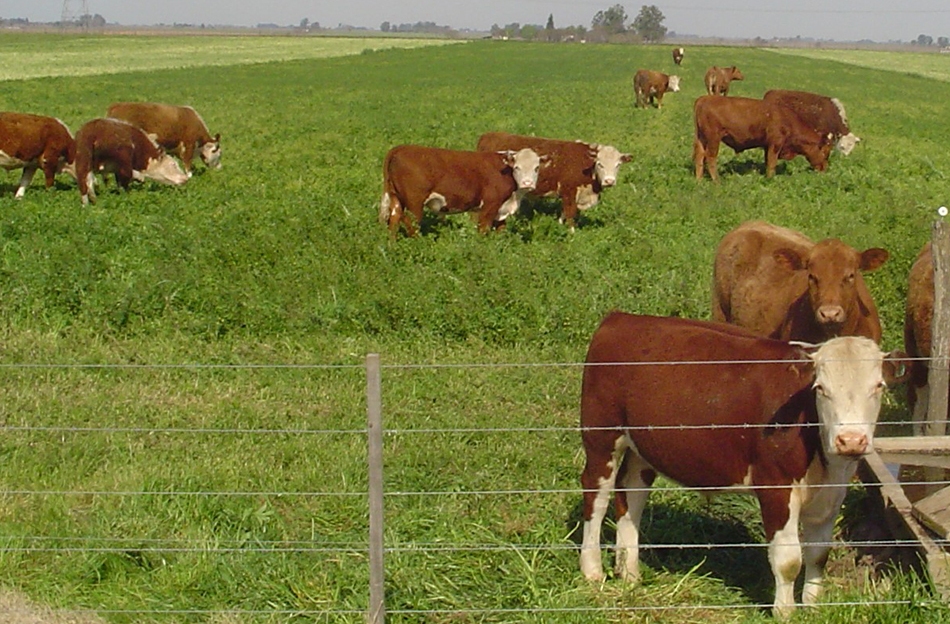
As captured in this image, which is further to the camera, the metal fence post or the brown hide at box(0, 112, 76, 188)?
the brown hide at box(0, 112, 76, 188)

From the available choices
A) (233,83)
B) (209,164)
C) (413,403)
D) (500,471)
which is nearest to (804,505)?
(500,471)

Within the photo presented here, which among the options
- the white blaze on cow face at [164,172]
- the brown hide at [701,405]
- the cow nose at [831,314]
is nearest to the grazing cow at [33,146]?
the white blaze on cow face at [164,172]

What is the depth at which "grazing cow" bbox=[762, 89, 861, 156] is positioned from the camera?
2208 centimetres

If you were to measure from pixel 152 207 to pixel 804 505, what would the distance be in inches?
497

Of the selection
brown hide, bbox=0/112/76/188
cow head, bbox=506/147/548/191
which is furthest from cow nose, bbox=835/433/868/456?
brown hide, bbox=0/112/76/188

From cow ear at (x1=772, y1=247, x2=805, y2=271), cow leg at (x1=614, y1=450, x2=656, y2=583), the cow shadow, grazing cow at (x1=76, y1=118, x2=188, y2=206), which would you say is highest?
cow ear at (x1=772, y1=247, x2=805, y2=271)

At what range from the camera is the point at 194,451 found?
7223 millimetres

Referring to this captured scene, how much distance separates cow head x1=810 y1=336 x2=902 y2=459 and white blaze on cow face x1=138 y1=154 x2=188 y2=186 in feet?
49.8

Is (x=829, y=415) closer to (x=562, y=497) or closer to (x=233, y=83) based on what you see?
(x=562, y=497)

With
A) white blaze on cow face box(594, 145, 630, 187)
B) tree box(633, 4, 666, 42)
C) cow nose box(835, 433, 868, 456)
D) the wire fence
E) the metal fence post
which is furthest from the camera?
tree box(633, 4, 666, 42)

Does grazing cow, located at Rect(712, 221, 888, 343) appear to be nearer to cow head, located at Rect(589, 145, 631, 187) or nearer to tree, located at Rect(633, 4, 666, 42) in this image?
cow head, located at Rect(589, 145, 631, 187)

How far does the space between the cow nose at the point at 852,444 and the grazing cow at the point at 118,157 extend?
45.2 ft

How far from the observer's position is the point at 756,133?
20.1m

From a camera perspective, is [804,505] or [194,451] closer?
[804,505]
